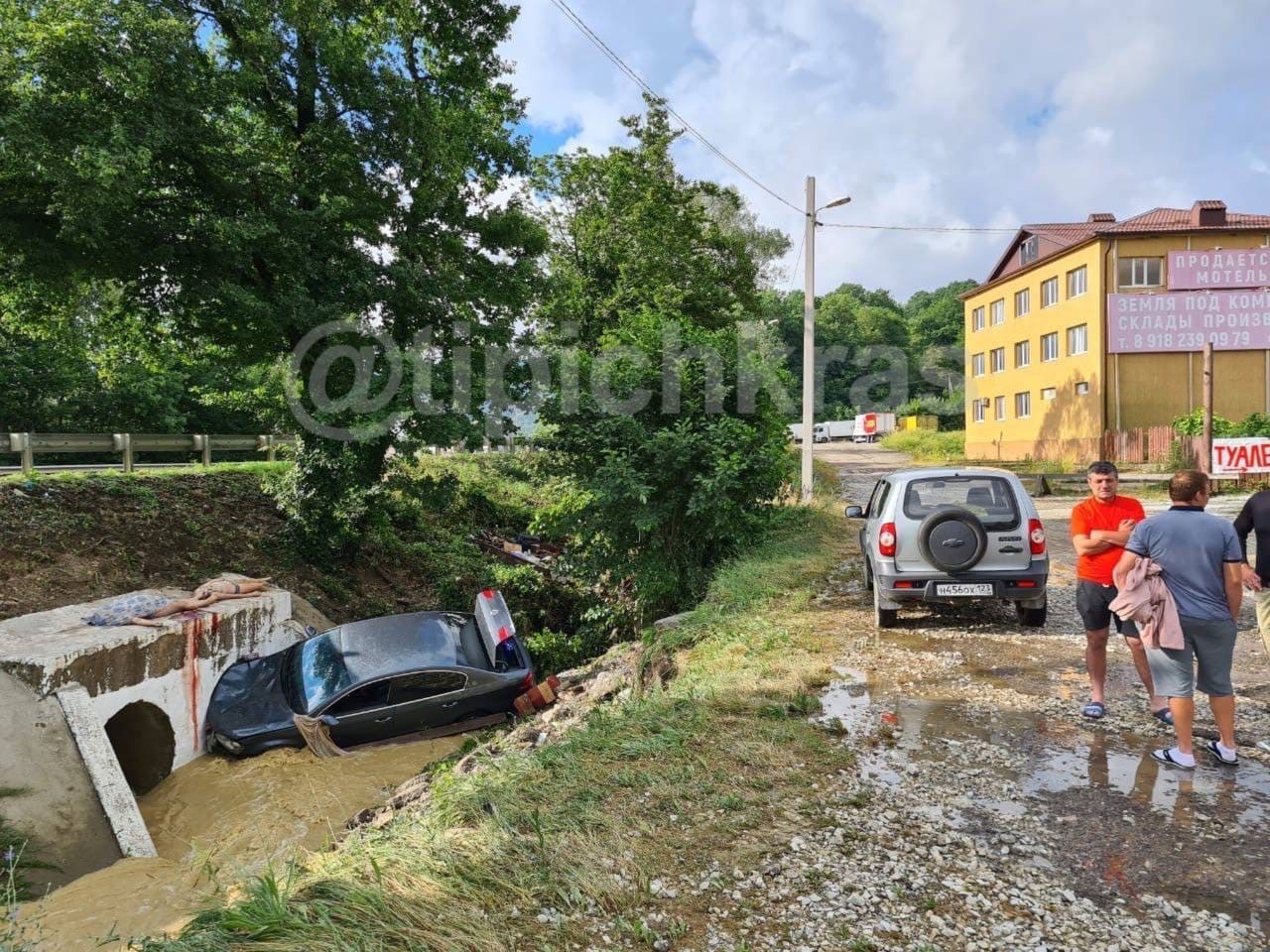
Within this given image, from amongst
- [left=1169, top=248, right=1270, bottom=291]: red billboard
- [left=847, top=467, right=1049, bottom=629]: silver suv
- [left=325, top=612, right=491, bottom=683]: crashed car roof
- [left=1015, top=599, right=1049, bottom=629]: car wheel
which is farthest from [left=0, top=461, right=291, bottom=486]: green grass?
[left=1169, top=248, right=1270, bottom=291]: red billboard

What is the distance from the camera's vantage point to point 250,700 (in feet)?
29.5

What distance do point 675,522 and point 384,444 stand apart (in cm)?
642

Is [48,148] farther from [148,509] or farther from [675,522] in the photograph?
[675,522]

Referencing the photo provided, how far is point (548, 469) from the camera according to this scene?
11773mm

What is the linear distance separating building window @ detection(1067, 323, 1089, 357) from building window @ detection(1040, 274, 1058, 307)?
6.34ft

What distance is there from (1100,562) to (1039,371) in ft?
106

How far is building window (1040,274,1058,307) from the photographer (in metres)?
32.3

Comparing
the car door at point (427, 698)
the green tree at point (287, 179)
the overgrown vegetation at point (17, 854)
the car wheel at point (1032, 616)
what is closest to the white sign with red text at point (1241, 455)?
the car wheel at point (1032, 616)

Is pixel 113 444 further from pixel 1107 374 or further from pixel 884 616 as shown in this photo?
pixel 1107 374

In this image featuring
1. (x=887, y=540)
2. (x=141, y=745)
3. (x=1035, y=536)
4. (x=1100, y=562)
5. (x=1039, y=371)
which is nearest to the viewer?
(x=1100, y=562)

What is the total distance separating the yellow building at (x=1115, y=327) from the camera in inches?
673

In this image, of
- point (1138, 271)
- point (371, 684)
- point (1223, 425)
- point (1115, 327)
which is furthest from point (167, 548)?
point (1138, 271)

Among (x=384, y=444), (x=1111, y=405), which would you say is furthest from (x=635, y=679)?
(x=1111, y=405)

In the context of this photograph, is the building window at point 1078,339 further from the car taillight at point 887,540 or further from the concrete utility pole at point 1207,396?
the car taillight at point 887,540
